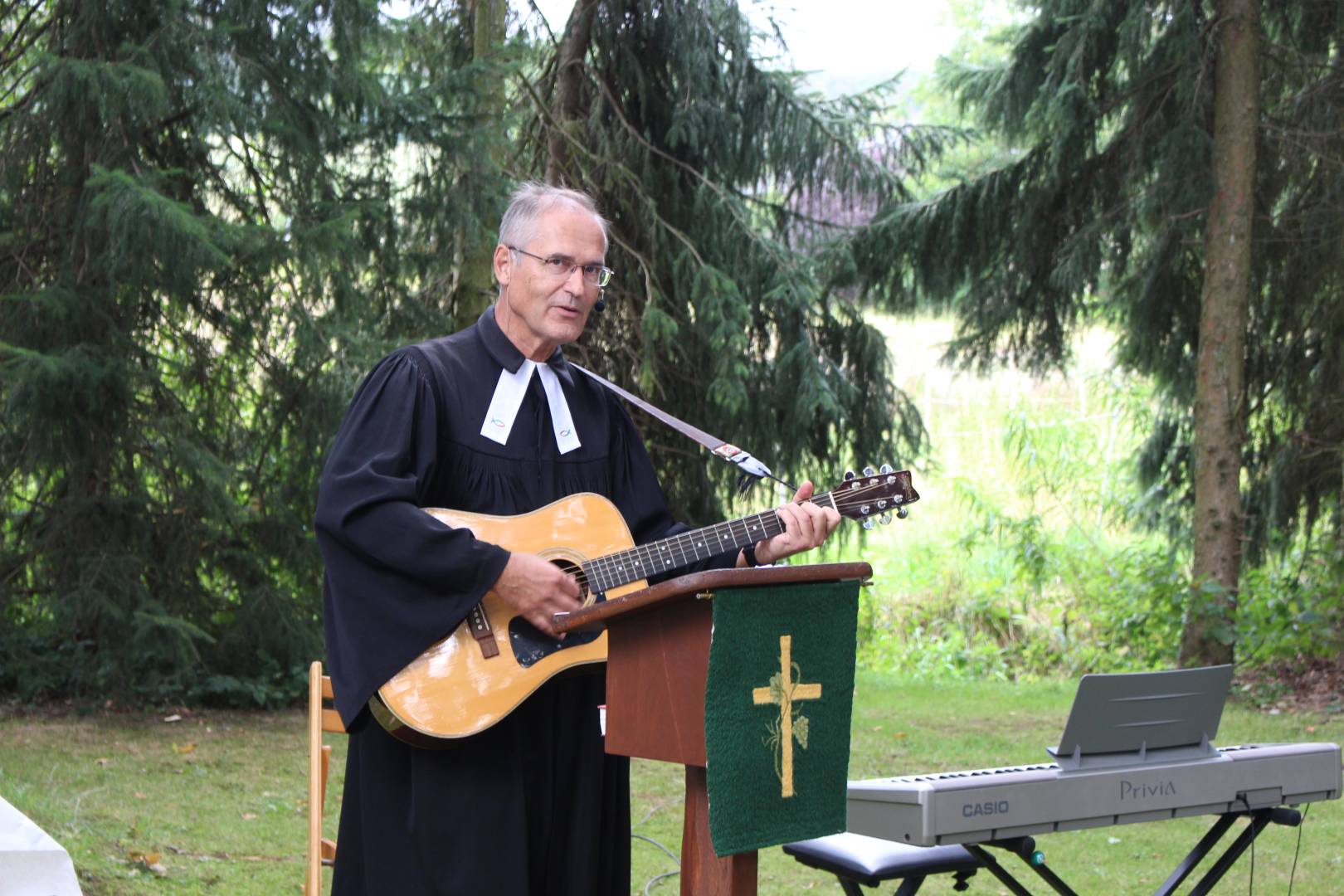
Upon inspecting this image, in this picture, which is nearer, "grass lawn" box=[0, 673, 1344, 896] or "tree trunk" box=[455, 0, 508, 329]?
"grass lawn" box=[0, 673, 1344, 896]

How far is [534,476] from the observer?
3066 millimetres

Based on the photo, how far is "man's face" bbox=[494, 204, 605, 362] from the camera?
3.04 meters

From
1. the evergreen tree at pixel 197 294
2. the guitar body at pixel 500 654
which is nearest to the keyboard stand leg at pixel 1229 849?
the guitar body at pixel 500 654

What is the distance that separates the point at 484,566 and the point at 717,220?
280 inches

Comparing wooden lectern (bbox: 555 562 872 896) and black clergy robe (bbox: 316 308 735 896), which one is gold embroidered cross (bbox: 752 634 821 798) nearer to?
wooden lectern (bbox: 555 562 872 896)

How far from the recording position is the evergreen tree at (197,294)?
23.4 feet

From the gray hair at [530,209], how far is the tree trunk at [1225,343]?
737cm

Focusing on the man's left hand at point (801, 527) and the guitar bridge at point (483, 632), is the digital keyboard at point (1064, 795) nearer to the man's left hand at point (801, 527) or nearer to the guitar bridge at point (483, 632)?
the man's left hand at point (801, 527)

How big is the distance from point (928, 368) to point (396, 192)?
1307cm

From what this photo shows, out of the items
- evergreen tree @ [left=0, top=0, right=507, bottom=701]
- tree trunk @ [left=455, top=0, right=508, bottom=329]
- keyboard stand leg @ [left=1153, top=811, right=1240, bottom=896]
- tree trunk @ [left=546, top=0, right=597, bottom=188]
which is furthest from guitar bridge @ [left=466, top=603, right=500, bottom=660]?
tree trunk @ [left=546, top=0, right=597, bottom=188]

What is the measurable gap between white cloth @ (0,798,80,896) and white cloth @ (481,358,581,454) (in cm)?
132

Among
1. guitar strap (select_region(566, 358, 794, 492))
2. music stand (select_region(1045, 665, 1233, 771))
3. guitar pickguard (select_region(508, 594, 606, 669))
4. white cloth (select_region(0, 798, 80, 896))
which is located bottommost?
music stand (select_region(1045, 665, 1233, 771))

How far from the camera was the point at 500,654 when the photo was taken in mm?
2822

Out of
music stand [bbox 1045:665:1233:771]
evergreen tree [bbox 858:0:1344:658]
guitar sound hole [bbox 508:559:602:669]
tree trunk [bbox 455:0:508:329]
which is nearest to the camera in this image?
guitar sound hole [bbox 508:559:602:669]
